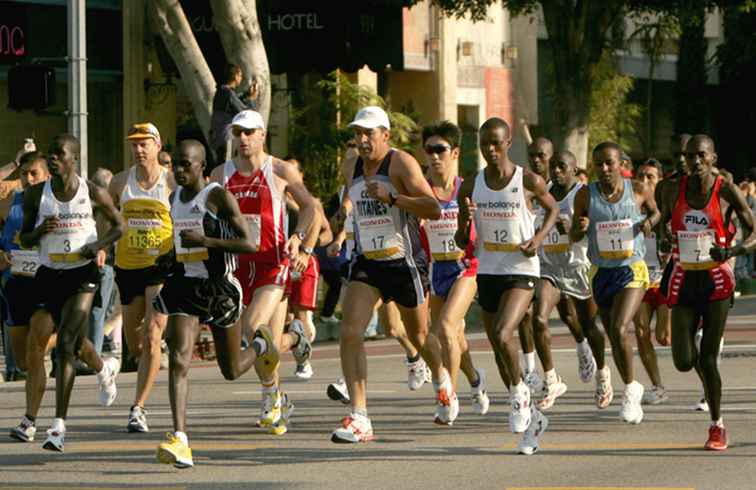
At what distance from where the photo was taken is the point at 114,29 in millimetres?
32562

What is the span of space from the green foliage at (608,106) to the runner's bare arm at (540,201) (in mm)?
26563

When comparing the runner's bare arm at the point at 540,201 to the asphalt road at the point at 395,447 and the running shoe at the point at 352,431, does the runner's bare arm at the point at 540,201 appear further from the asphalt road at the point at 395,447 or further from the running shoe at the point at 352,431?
the running shoe at the point at 352,431

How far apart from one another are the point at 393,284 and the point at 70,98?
317 inches

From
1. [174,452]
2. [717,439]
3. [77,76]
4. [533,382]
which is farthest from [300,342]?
[77,76]

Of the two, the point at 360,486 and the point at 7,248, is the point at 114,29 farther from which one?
the point at 360,486

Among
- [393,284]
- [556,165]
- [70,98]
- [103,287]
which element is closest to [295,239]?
[393,284]

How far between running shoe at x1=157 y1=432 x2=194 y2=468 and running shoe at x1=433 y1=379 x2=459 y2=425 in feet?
8.42

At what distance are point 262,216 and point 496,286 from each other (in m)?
1.58

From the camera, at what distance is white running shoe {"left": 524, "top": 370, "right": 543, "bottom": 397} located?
1552 cm

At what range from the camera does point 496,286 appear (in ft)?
43.0

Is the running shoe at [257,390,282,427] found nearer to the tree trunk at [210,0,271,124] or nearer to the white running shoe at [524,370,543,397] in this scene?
the white running shoe at [524,370,543,397]

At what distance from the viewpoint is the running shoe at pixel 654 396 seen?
51.3 feet

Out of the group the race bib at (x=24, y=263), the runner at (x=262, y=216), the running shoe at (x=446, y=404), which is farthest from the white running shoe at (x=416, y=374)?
the race bib at (x=24, y=263)

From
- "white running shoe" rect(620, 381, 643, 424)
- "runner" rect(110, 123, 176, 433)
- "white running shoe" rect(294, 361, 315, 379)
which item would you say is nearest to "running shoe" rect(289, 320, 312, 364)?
"runner" rect(110, 123, 176, 433)
